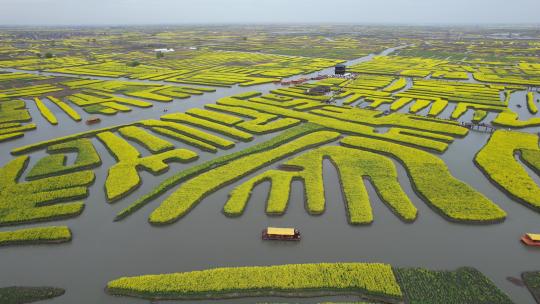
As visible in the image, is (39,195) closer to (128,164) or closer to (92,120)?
(128,164)

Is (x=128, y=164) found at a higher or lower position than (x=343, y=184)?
higher

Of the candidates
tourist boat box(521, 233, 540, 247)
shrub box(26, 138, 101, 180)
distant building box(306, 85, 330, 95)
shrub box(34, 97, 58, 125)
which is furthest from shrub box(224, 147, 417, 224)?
shrub box(34, 97, 58, 125)

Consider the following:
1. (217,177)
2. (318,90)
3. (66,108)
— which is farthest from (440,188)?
(66,108)

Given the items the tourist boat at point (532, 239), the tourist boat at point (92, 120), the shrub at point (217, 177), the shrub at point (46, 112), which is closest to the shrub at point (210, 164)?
the shrub at point (217, 177)

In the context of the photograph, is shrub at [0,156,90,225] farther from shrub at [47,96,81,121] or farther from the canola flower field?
shrub at [47,96,81,121]

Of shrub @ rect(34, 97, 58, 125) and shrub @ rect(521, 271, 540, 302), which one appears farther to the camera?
shrub @ rect(34, 97, 58, 125)

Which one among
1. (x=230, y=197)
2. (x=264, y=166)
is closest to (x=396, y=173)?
(x=264, y=166)

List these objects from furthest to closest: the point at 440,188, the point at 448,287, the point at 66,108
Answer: the point at 66,108 < the point at 440,188 < the point at 448,287

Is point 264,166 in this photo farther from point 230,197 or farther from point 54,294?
point 54,294

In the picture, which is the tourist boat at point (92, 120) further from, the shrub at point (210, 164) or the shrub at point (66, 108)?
the shrub at point (210, 164)
